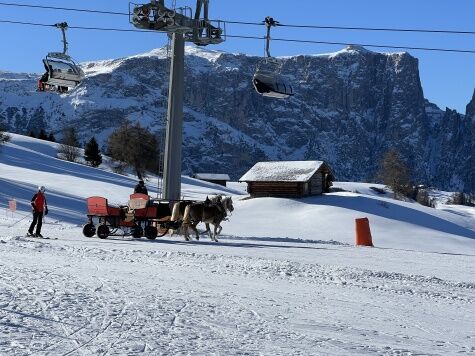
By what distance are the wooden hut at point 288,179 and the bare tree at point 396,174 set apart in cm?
2722

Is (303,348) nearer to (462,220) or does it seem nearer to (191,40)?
(191,40)

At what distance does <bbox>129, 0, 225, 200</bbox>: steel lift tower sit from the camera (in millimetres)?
25266

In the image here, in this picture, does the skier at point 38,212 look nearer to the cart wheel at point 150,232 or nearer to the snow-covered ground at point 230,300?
the snow-covered ground at point 230,300

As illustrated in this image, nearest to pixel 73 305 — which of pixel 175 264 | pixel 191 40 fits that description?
pixel 175 264

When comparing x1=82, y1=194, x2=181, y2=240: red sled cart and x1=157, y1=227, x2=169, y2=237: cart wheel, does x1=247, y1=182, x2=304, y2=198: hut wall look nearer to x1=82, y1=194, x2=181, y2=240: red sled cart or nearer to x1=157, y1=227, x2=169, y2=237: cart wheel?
x1=157, y1=227, x2=169, y2=237: cart wheel

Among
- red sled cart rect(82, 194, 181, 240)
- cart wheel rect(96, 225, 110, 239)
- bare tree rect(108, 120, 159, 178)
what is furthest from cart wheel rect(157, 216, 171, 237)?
bare tree rect(108, 120, 159, 178)

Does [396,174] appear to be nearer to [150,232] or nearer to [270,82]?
[270,82]

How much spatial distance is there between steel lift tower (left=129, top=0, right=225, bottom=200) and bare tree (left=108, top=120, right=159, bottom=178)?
59.7 m

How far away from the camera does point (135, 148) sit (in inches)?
3388

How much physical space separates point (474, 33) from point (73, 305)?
23.2 meters

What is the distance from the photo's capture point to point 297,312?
9.34 metres

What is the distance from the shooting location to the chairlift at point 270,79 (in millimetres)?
22891

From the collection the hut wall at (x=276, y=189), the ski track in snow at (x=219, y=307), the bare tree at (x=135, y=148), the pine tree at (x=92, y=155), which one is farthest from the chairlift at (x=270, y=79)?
the pine tree at (x=92, y=155)

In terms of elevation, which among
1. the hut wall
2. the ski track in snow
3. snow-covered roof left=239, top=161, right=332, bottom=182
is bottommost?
the ski track in snow
